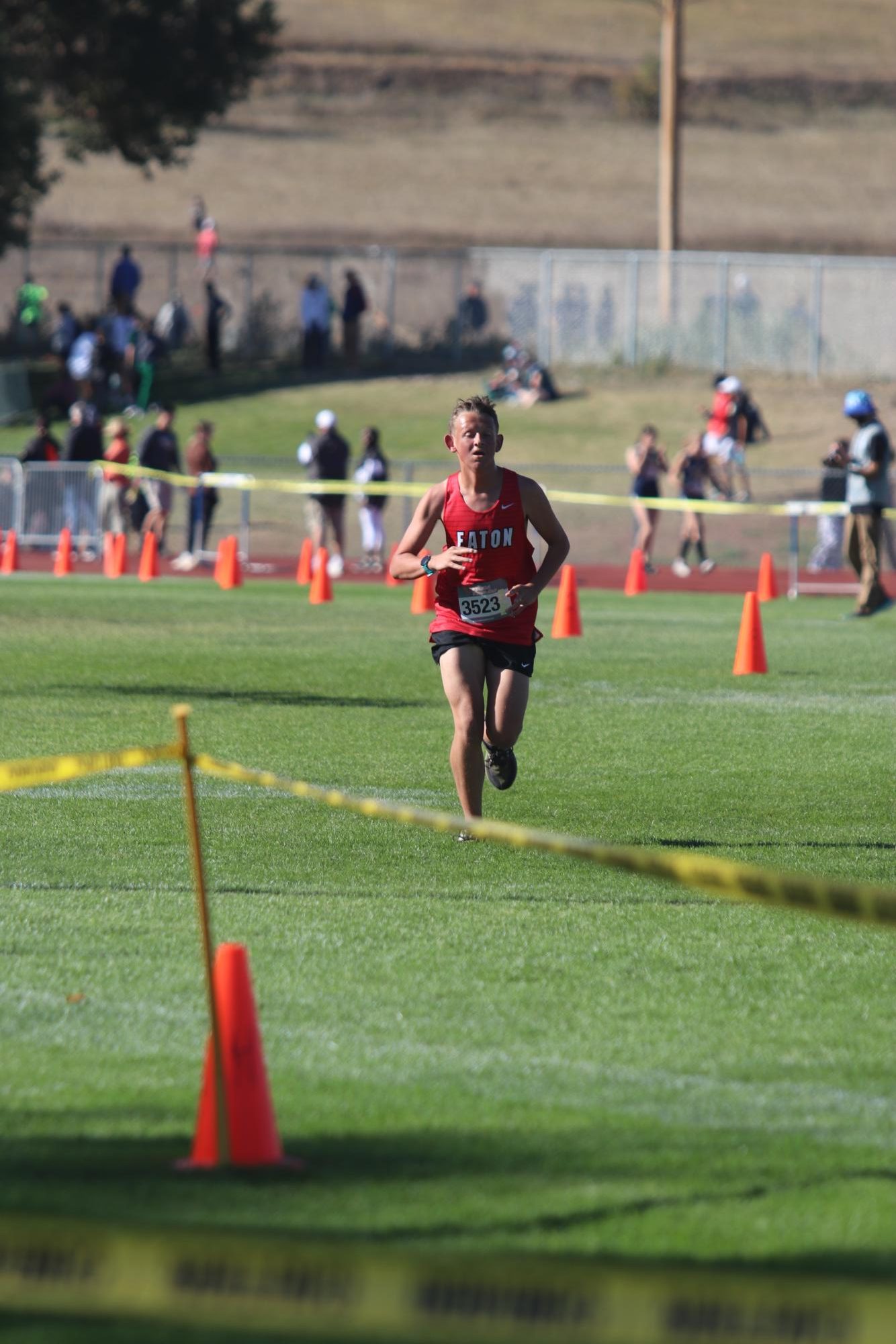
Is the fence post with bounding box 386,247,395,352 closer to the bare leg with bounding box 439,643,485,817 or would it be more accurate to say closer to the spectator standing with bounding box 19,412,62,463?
the spectator standing with bounding box 19,412,62,463

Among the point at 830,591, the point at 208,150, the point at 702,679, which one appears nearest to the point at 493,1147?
the point at 702,679

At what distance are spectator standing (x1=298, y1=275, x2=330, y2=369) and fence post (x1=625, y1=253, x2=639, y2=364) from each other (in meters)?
6.43

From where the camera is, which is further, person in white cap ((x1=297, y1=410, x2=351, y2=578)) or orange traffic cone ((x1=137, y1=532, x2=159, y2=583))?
person in white cap ((x1=297, y1=410, x2=351, y2=578))

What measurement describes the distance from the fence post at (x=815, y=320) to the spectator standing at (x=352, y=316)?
31.0 feet

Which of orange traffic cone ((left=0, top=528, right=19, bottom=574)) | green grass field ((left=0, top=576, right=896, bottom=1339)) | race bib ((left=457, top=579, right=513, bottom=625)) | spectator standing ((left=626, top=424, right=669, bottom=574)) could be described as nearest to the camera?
green grass field ((left=0, top=576, right=896, bottom=1339))

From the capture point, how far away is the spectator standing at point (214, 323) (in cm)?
4619

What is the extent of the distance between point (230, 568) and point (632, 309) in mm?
19386

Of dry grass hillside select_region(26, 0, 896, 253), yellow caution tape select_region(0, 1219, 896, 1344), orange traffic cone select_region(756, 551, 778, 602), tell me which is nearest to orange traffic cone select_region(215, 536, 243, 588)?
orange traffic cone select_region(756, 551, 778, 602)

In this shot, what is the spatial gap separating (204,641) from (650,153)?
75.6 metres

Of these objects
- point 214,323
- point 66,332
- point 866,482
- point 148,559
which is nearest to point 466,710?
point 866,482

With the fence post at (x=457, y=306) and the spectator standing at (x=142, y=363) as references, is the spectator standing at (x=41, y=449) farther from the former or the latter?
the fence post at (x=457, y=306)

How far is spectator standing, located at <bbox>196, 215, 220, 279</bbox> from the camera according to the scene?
162ft

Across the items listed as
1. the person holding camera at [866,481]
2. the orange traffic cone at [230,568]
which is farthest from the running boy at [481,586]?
the orange traffic cone at [230,568]

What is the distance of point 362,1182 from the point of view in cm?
479
